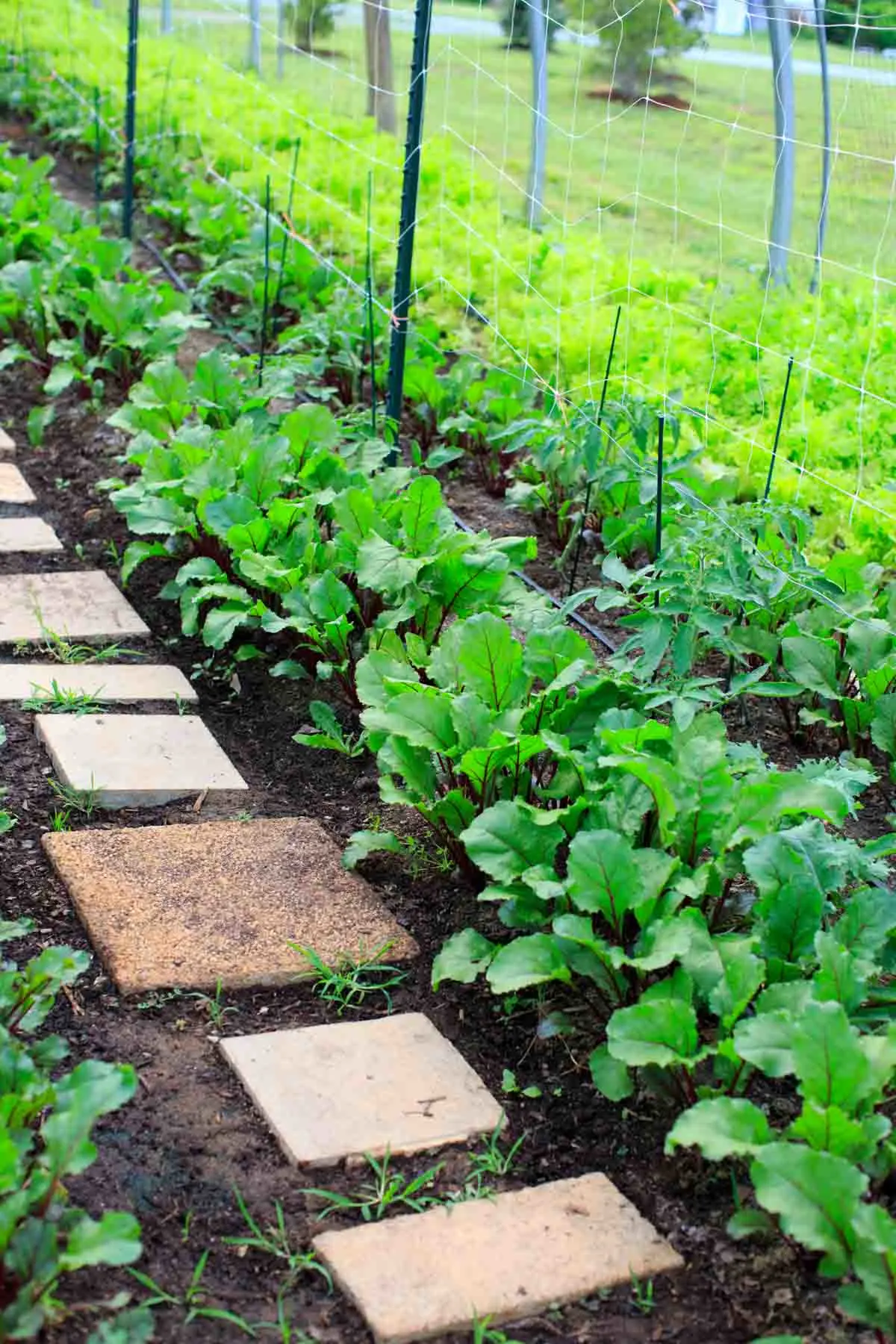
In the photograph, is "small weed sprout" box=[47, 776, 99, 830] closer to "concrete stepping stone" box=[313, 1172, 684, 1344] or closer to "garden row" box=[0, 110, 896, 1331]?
"garden row" box=[0, 110, 896, 1331]

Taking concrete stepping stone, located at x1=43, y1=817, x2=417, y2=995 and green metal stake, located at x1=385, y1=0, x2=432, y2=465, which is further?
green metal stake, located at x1=385, y1=0, x2=432, y2=465

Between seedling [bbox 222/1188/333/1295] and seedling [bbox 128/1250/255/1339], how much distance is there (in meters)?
0.08

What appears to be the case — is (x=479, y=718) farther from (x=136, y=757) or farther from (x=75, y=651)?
(x=75, y=651)

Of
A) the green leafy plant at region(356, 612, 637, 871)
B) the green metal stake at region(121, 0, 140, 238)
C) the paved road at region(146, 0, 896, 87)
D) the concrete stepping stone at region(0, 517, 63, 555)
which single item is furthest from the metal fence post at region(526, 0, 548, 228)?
the green leafy plant at region(356, 612, 637, 871)

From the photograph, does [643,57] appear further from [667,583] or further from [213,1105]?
[213,1105]

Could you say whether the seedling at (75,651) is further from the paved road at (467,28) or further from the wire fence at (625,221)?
the paved road at (467,28)

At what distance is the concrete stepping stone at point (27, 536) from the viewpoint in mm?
4520

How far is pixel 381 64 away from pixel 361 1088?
9844 millimetres

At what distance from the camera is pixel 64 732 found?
344 cm

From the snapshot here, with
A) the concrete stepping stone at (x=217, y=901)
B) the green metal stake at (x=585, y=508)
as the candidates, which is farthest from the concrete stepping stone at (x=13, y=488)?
the concrete stepping stone at (x=217, y=901)

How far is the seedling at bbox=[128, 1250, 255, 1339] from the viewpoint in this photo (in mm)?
1993

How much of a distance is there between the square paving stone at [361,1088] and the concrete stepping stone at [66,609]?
5.62 ft

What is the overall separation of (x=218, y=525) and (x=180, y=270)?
3732mm

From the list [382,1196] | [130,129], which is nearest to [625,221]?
[130,129]
